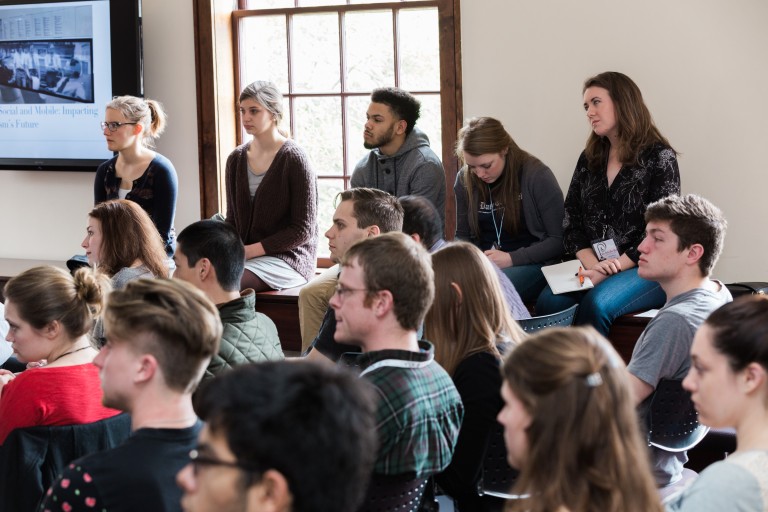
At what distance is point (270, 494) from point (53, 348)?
1569mm

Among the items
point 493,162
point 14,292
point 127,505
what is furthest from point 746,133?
point 127,505

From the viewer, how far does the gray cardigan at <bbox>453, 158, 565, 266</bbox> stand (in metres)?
4.24

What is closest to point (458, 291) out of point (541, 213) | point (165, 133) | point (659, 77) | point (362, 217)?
point (362, 217)

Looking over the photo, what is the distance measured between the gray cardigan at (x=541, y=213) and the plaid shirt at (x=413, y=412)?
7.08ft

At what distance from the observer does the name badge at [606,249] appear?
404cm

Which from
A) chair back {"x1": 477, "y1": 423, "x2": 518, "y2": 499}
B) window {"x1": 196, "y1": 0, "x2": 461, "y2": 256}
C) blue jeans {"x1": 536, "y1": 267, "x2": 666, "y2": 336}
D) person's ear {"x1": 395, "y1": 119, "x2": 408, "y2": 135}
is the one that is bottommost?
chair back {"x1": 477, "y1": 423, "x2": 518, "y2": 499}

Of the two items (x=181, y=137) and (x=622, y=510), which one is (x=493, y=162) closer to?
(x=181, y=137)

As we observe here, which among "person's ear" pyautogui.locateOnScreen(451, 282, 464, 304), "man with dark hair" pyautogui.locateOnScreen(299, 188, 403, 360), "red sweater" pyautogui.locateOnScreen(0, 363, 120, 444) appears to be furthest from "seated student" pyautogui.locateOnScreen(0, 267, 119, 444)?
"man with dark hair" pyautogui.locateOnScreen(299, 188, 403, 360)

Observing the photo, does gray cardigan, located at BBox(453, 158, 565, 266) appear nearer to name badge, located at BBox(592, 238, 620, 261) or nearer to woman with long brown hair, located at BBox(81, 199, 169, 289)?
name badge, located at BBox(592, 238, 620, 261)

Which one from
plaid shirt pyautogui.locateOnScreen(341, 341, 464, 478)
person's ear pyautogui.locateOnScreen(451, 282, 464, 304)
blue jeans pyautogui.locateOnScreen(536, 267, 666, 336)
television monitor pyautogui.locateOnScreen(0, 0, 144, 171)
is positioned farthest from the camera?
television monitor pyautogui.locateOnScreen(0, 0, 144, 171)

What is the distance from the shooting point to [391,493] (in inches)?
78.4

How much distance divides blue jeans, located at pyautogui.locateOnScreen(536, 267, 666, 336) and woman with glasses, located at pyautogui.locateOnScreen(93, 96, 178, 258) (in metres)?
2.00

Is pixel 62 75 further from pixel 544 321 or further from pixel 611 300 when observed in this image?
pixel 544 321

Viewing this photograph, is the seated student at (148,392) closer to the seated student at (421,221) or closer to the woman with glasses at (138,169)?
the seated student at (421,221)
